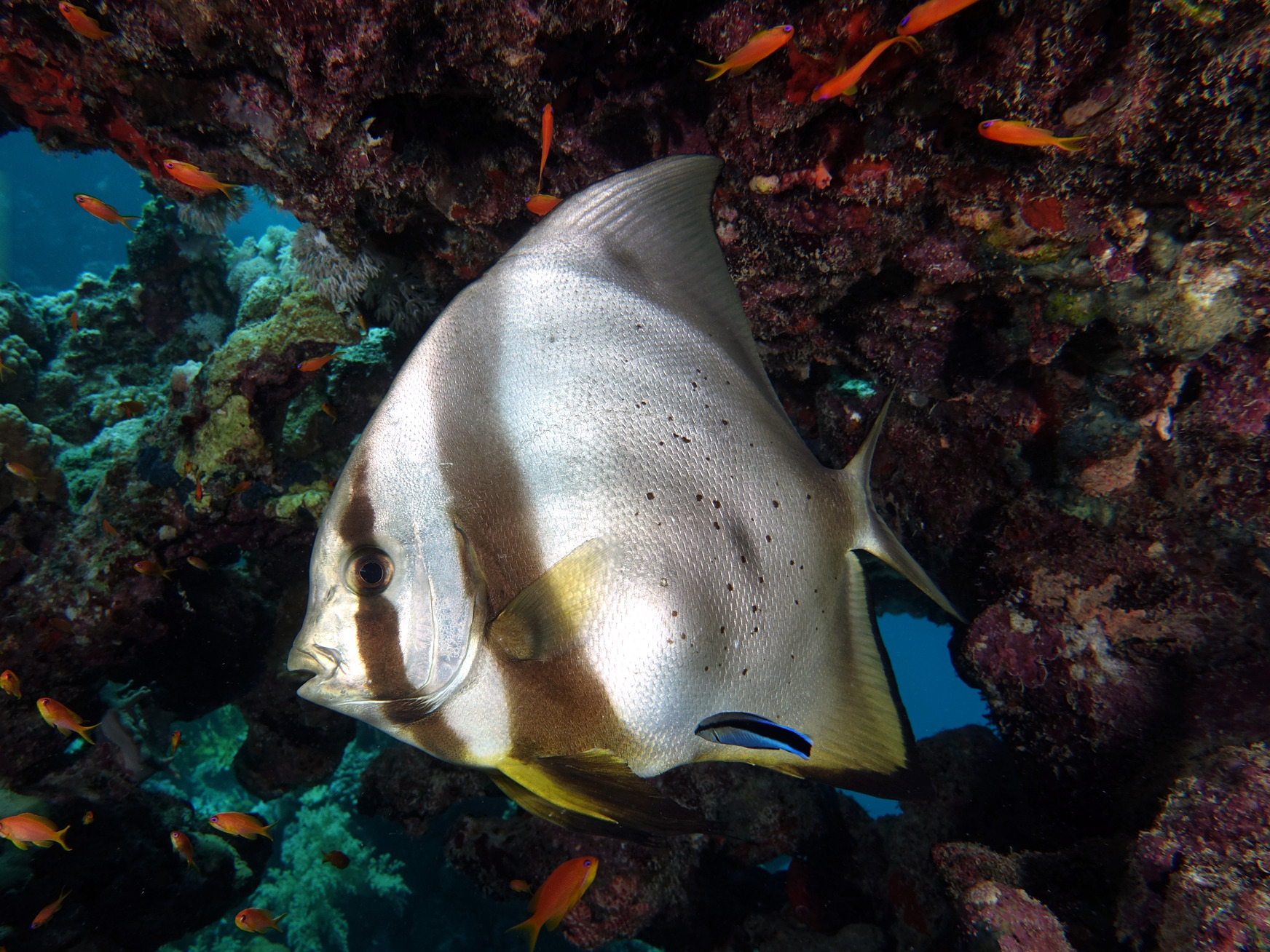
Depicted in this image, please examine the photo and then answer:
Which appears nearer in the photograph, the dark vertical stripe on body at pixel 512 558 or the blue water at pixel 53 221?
the dark vertical stripe on body at pixel 512 558

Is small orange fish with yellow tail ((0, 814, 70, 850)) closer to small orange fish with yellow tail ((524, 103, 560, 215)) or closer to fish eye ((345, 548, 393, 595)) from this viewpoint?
fish eye ((345, 548, 393, 595))

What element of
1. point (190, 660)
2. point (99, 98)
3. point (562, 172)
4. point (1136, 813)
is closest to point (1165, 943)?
point (1136, 813)

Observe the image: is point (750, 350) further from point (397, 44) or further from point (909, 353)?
point (397, 44)

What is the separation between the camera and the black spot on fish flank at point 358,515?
132 cm

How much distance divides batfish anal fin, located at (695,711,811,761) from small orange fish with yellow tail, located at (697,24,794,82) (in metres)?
2.14

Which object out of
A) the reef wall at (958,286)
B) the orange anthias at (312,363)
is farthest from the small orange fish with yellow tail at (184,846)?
the orange anthias at (312,363)

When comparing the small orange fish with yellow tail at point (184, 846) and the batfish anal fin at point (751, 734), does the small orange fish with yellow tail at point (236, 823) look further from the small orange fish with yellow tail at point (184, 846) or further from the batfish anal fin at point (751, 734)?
the batfish anal fin at point (751, 734)

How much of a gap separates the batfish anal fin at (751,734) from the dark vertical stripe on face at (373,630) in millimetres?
737

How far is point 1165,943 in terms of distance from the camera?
70.7 inches

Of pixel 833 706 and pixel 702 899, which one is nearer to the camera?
pixel 833 706

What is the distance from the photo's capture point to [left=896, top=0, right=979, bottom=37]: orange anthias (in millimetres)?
1594

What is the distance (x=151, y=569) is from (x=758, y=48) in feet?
18.2

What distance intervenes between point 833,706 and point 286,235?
44.6ft

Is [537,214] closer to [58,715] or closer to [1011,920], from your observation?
[1011,920]
